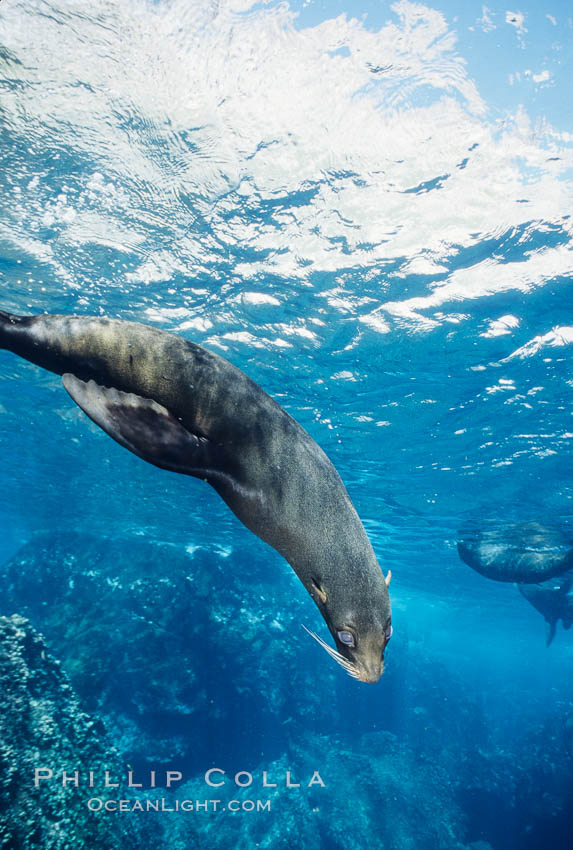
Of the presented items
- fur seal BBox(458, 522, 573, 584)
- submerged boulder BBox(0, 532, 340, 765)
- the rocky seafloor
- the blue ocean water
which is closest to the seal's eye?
the blue ocean water

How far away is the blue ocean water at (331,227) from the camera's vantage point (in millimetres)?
5801

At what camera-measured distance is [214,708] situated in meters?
16.0

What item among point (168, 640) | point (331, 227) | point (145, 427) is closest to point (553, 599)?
point (168, 640)

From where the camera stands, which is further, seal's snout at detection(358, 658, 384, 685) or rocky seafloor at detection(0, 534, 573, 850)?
rocky seafloor at detection(0, 534, 573, 850)

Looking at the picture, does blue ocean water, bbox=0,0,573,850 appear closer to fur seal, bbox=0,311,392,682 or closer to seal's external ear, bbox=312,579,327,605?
fur seal, bbox=0,311,392,682

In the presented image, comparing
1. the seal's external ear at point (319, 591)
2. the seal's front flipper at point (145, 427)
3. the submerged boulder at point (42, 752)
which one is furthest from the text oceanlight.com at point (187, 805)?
the seal's front flipper at point (145, 427)

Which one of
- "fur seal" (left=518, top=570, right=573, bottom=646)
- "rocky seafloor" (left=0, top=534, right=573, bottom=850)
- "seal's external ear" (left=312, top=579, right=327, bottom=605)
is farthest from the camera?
"fur seal" (left=518, top=570, right=573, bottom=646)

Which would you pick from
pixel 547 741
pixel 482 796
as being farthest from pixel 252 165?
pixel 547 741

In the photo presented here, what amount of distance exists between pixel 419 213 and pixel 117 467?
15753 mm

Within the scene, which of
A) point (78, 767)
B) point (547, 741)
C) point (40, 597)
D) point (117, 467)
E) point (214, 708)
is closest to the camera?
point (78, 767)

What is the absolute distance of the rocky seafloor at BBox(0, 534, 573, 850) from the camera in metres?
9.69

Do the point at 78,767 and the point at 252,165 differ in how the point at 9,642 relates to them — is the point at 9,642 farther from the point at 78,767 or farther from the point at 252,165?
the point at 252,165

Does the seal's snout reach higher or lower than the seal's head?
lower

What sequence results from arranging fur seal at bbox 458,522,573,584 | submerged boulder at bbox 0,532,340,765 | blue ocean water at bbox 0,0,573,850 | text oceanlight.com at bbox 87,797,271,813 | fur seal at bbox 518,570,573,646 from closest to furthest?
blue ocean water at bbox 0,0,573,850 < text oceanlight.com at bbox 87,797,271,813 < fur seal at bbox 458,522,573,584 < submerged boulder at bbox 0,532,340,765 < fur seal at bbox 518,570,573,646
